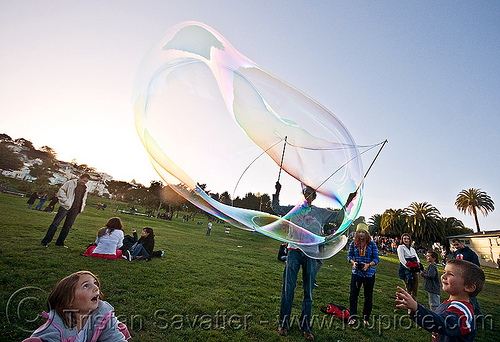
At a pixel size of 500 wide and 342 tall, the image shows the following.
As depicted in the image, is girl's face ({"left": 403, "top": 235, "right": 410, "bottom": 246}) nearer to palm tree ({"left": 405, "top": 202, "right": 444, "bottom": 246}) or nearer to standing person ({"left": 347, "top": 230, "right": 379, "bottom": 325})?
standing person ({"left": 347, "top": 230, "right": 379, "bottom": 325})

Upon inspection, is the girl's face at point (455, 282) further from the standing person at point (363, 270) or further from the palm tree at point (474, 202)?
the palm tree at point (474, 202)

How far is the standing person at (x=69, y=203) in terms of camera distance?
7.03 m

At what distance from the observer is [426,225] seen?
4850cm

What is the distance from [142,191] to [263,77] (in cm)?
5416

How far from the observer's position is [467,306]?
229 cm

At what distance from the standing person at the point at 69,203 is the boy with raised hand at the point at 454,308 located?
8295 mm

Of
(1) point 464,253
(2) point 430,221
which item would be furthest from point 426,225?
(1) point 464,253

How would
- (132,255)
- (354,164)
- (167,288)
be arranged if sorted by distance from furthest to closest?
(132,255) → (167,288) → (354,164)

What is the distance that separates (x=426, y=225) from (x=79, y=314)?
59.9 m

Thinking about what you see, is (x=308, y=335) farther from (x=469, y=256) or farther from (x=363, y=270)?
(x=469, y=256)

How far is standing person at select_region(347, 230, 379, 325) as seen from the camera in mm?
4945

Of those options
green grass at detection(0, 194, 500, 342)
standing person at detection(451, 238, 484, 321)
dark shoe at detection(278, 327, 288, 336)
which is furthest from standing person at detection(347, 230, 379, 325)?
standing person at detection(451, 238, 484, 321)

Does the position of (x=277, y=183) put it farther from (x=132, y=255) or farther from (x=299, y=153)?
(x=132, y=255)

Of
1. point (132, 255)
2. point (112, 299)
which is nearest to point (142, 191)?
point (132, 255)
